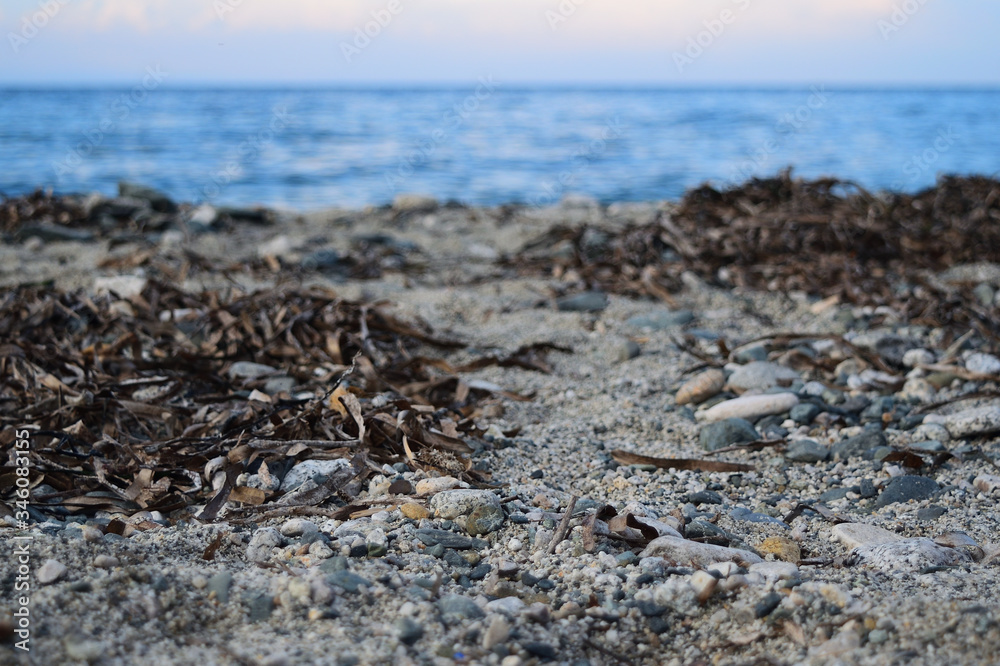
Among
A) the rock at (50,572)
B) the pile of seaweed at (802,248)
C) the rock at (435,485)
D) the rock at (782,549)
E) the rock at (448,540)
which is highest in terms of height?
the pile of seaweed at (802,248)

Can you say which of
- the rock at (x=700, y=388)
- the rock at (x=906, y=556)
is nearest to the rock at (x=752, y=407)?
the rock at (x=700, y=388)

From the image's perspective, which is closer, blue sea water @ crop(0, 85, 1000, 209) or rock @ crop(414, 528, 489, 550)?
rock @ crop(414, 528, 489, 550)

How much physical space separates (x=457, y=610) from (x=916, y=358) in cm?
245

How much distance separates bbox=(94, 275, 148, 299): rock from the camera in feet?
12.0

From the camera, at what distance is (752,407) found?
8.39ft

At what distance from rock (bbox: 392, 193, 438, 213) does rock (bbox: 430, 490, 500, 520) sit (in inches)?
246

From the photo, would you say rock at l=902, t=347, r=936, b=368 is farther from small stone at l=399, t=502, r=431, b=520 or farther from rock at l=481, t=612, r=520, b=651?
rock at l=481, t=612, r=520, b=651

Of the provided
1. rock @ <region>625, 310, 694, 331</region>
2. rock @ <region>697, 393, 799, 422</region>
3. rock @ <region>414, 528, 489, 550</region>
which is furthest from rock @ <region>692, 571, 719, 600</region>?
rock @ <region>625, 310, 694, 331</region>

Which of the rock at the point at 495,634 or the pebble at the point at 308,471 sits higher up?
the rock at the point at 495,634

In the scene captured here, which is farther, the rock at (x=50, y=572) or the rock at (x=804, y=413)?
the rock at (x=804, y=413)

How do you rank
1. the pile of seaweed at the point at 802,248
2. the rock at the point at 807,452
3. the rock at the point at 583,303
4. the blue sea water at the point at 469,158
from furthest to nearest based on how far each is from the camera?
the blue sea water at the point at 469,158
the pile of seaweed at the point at 802,248
the rock at the point at 583,303
the rock at the point at 807,452

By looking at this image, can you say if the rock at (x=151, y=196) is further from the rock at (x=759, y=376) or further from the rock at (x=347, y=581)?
the rock at (x=347, y=581)

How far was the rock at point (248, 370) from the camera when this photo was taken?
281cm

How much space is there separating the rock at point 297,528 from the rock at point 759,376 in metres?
1.72
